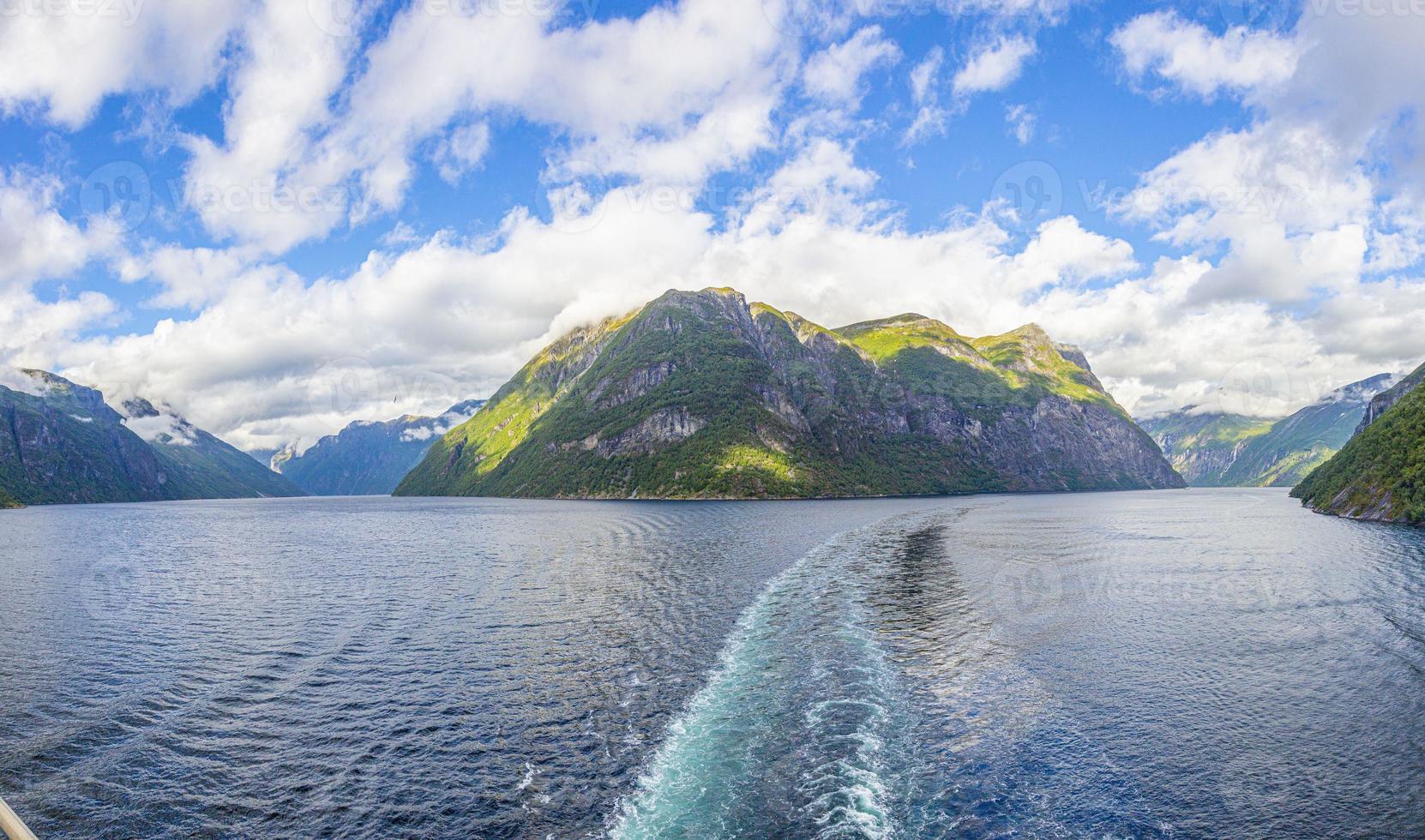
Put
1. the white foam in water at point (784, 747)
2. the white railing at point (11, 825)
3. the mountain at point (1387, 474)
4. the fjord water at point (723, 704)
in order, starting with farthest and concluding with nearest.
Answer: the mountain at point (1387, 474)
the fjord water at point (723, 704)
the white foam in water at point (784, 747)
the white railing at point (11, 825)

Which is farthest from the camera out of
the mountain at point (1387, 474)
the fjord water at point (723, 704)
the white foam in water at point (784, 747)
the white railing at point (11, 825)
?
the mountain at point (1387, 474)

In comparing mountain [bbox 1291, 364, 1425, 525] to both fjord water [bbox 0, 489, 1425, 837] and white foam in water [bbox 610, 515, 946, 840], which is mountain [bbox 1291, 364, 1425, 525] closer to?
fjord water [bbox 0, 489, 1425, 837]

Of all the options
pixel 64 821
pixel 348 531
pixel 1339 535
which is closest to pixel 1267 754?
pixel 64 821

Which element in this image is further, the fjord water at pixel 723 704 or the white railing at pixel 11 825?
the fjord water at pixel 723 704

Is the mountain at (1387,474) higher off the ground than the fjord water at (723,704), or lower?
higher

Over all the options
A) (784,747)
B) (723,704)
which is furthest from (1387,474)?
(784,747)

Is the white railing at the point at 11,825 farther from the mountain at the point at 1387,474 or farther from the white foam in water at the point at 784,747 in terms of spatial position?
the mountain at the point at 1387,474

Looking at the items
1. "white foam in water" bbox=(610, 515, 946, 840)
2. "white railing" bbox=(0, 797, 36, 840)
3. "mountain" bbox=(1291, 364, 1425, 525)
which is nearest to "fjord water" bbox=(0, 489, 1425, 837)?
"white foam in water" bbox=(610, 515, 946, 840)

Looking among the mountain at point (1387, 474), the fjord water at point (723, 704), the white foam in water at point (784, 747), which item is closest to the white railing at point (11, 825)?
the fjord water at point (723, 704)
